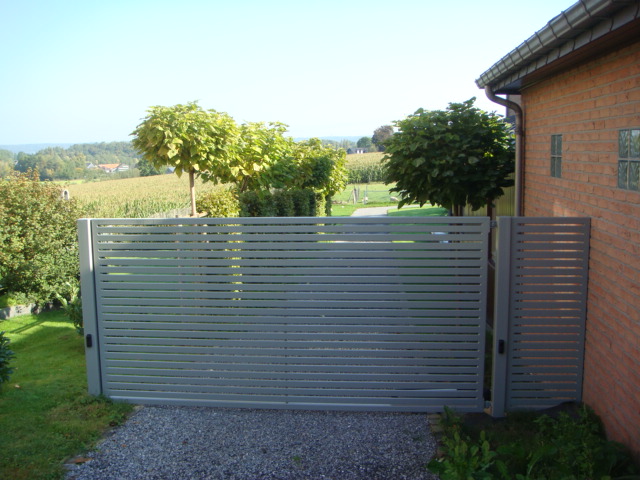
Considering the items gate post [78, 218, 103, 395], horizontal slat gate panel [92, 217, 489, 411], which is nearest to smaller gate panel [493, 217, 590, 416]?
horizontal slat gate panel [92, 217, 489, 411]

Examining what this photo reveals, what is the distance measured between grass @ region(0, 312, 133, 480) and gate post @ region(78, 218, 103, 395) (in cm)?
22

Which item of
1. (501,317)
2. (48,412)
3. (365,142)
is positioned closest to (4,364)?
(48,412)

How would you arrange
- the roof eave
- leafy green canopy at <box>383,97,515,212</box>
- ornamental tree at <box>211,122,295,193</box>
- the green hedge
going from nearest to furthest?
the roof eave < leafy green canopy at <box>383,97,515,212</box> < ornamental tree at <box>211,122,295,193</box> < the green hedge

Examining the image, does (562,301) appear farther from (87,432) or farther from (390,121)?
(390,121)

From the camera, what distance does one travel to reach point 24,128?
105 ft

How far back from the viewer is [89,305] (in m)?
5.80

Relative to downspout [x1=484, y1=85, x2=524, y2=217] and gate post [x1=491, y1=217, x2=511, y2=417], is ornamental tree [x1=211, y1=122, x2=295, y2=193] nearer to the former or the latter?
downspout [x1=484, y1=85, x2=524, y2=217]

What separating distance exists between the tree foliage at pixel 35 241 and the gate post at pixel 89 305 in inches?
186

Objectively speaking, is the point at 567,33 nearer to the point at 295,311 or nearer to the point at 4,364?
the point at 295,311

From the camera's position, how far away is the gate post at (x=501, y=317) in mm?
5070

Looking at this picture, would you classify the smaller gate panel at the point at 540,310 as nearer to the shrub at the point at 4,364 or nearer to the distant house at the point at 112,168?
the shrub at the point at 4,364

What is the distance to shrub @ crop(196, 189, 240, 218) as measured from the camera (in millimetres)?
11391

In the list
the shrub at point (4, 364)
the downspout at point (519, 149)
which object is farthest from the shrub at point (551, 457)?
the shrub at point (4, 364)

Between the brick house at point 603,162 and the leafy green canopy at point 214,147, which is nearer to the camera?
the brick house at point 603,162
